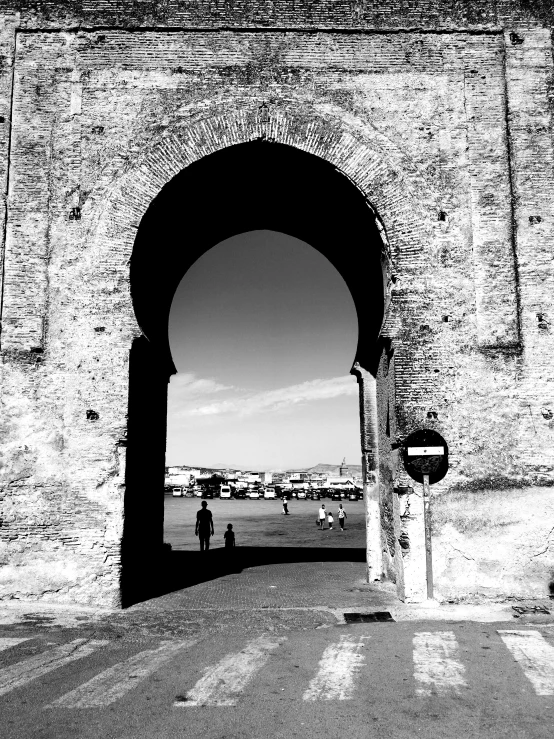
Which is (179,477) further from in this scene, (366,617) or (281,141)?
(366,617)

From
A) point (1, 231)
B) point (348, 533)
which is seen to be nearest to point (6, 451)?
point (1, 231)

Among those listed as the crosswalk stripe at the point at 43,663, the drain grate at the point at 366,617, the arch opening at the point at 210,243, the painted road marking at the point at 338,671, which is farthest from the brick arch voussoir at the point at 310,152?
the crosswalk stripe at the point at 43,663

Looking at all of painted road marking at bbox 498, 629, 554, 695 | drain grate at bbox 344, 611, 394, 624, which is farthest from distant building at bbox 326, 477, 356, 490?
painted road marking at bbox 498, 629, 554, 695

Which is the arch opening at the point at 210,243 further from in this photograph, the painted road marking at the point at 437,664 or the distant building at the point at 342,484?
the distant building at the point at 342,484

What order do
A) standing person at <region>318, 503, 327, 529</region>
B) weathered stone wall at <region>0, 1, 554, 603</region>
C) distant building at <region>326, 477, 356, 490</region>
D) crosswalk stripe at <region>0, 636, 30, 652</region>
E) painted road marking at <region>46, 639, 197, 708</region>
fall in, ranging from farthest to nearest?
distant building at <region>326, 477, 356, 490</region> → standing person at <region>318, 503, 327, 529</region> → weathered stone wall at <region>0, 1, 554, 603</region> → crosswalk stripe at <region>0, 636, 30, 652</region> → painted road marking at <region>46, 639, 197, 708</region>

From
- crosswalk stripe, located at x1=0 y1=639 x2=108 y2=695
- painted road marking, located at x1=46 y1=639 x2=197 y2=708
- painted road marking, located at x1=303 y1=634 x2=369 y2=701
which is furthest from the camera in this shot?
crosswalk stripe, located at x1=0 y1=639 x2=108 y2=695

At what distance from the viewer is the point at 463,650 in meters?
6.06

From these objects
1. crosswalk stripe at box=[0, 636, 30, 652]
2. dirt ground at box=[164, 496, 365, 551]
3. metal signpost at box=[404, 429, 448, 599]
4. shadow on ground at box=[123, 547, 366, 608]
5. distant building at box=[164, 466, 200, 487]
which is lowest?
dirt ground at box=[164, 496, 365, 551]

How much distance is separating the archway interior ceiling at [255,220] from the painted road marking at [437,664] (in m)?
5.19

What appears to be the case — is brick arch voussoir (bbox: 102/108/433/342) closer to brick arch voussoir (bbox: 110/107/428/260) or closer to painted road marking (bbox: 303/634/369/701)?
brick arch voussoir (bbox: 110/107/428/260)

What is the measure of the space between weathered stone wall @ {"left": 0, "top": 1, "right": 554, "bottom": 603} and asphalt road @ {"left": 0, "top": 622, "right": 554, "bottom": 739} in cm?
226

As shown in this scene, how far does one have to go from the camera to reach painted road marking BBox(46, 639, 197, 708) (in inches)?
183

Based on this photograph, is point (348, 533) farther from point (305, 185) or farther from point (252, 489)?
point (252, 489)

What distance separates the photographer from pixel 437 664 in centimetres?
560
